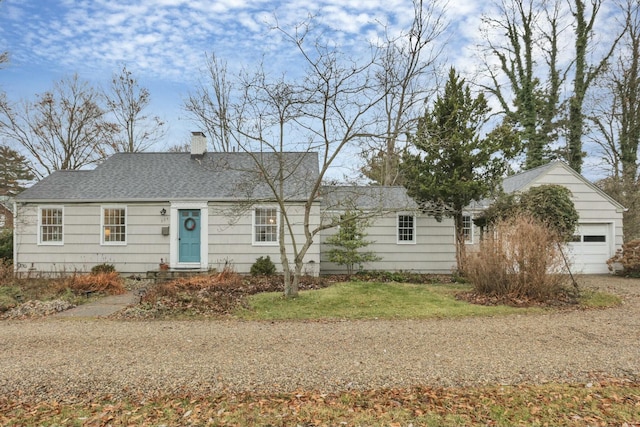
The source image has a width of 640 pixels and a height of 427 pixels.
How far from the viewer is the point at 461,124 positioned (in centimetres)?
1226

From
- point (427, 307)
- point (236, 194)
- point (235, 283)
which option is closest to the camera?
A: point (427, 307)

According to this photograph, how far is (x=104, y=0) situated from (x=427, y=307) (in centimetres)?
1241

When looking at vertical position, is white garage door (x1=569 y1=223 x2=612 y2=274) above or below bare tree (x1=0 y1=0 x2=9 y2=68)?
below

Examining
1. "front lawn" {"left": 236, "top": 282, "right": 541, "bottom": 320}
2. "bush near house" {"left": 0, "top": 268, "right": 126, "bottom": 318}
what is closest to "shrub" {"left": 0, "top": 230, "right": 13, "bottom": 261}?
"bush near house" {"left": 0, "top": 268, "right": 126, "bottom": 318}

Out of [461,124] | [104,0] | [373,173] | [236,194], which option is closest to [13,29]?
[104,0]

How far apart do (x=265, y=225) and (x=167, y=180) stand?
438 centimetres

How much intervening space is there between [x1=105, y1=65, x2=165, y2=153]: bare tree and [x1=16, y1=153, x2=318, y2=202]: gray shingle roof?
9816 mm

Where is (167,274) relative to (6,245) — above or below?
below

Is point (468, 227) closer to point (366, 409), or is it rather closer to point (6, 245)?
point (366, 409)

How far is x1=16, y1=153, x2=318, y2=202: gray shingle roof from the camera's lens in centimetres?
1350

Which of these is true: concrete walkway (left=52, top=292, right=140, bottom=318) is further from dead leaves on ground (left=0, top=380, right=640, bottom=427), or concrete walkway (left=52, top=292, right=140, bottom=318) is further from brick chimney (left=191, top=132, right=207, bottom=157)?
brick chimney (left=191, top=132, right=207, bottom=157)

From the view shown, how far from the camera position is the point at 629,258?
14008 mm

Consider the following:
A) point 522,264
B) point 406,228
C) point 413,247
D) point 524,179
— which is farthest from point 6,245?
point 524,179

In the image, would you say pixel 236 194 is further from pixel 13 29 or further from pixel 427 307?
pixel 13 29
